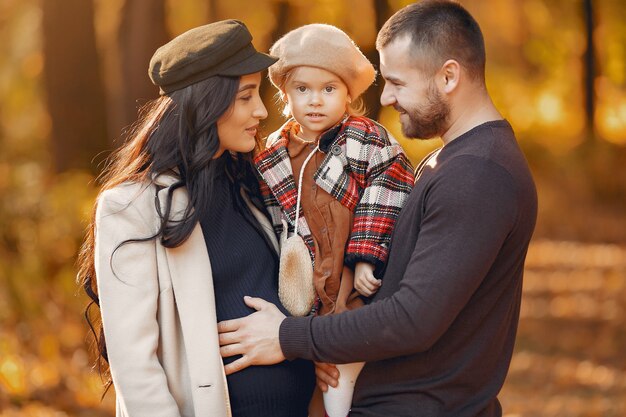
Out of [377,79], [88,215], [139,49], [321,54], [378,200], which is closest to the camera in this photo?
[378,200]

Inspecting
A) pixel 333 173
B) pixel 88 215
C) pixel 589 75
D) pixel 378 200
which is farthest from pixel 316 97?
pixel 589 75

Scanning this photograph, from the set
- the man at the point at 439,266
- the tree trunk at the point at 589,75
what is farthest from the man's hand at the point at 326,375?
the tree trunk at the point at 589,75

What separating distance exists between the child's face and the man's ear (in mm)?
474

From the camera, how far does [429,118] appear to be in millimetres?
3135

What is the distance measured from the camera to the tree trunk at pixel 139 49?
8383 millimetres

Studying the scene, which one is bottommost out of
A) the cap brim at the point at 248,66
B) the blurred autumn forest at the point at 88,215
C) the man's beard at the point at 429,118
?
the blurred autumn forest at the point at 88,215

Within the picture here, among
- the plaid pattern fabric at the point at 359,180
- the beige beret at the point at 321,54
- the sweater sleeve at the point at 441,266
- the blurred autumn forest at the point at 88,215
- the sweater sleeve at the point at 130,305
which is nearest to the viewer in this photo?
the sweater sleeve at the point at 441,266

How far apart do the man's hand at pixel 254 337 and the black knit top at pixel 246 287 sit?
0.15 ft

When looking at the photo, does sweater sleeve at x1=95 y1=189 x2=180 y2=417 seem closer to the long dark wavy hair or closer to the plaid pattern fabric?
the long dark wavy hair

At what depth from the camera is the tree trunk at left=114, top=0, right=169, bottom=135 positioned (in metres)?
8.38

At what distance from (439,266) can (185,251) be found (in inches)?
34.9

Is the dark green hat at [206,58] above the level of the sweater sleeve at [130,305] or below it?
above

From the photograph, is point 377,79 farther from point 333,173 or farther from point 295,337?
point 295,337

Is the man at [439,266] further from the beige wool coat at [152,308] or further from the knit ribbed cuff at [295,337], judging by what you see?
the beige wool coat at [152,308]
